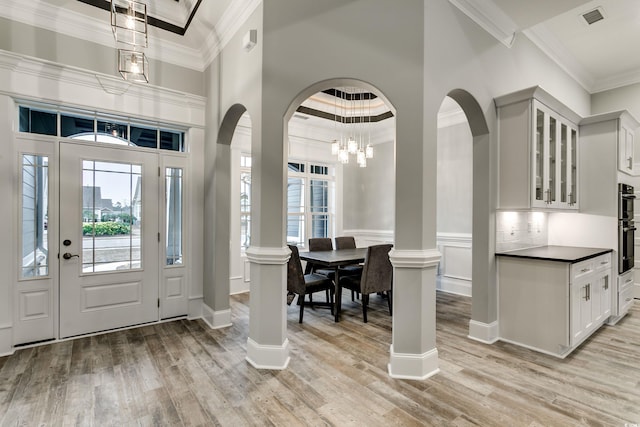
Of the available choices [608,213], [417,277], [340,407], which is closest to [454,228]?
[608,213]

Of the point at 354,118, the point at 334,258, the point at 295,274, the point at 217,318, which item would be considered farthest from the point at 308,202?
the point at 217,318

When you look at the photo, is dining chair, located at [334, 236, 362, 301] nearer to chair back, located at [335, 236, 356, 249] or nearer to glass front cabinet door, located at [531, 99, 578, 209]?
chair back, located at [335, 236, 356, 249]

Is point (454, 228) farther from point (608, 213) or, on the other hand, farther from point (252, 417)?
point (252, 417)

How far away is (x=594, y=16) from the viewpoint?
11.8ft

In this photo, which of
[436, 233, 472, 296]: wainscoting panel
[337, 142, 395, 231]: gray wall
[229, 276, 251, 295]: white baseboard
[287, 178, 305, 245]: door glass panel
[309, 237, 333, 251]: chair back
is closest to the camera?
[309, 237, 333, 251]: chair back

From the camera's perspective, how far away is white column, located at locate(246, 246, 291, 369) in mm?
2734

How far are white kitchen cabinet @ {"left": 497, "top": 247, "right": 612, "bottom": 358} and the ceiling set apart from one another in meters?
2.45

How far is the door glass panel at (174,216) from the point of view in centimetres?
392

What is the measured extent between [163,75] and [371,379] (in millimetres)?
4000

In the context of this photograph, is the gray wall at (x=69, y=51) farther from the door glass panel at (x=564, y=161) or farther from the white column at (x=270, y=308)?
the door glass panel at (x=564, y=161)

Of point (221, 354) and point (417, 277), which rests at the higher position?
point (417, 277)

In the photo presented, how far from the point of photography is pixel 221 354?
118 inches

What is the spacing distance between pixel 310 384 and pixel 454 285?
3.68 m

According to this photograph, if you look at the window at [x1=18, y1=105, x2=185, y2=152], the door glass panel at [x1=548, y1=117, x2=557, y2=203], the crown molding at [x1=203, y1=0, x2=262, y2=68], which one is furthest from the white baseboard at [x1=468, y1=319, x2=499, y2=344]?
the window at [x1=18, y1=105, x2=185, y2=152]
